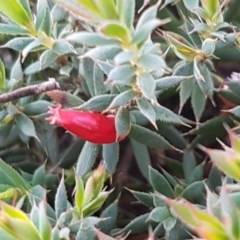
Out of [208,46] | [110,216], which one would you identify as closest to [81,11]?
[208,46]

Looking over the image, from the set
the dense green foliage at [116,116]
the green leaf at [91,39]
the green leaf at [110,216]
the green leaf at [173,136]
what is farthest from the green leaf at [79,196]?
the green leaf at [173,136]

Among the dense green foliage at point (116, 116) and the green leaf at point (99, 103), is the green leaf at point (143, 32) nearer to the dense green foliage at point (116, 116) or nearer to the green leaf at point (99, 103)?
the dense green foliage at point (116, 116)

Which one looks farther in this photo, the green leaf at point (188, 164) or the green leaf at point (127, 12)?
the green leaf at point (188, 164)

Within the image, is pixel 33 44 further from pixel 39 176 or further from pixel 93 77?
pixel 39 176

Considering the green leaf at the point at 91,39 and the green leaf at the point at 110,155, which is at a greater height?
the green leaf at the point at 91,39

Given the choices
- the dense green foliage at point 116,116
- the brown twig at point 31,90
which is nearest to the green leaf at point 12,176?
the dense green foliage at point 116,116

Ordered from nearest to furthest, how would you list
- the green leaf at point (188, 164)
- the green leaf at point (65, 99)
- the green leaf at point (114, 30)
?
the green leaf at point (114, 30)
the green leaf at point (65, 99)
the green leaf at point (188, 164)

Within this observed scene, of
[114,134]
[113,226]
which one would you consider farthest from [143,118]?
[113,226]

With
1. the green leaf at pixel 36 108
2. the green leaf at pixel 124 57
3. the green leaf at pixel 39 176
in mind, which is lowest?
the green leaf at pixel 39 176

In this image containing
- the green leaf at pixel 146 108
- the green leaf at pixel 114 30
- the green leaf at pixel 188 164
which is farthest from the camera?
the green leaf at pixel 188 164
